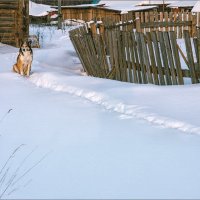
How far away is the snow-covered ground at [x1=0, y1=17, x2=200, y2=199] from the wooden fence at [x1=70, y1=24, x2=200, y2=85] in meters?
0.61

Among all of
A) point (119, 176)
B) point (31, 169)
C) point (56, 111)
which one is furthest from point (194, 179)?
point (56, 111)

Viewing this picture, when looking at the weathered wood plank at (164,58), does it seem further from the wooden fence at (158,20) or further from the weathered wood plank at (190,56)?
the wooden fence at (158,20)

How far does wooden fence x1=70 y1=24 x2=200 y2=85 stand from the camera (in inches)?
251

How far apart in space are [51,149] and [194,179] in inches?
51.1

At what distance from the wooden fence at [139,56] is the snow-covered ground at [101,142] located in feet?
2.01

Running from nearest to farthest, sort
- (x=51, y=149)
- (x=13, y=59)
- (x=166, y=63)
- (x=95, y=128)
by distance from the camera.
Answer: (x=51, y=149) → (x=95, y=128) → (x=166, y=63) → (x=13, y=59)

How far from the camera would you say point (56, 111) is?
511 cm

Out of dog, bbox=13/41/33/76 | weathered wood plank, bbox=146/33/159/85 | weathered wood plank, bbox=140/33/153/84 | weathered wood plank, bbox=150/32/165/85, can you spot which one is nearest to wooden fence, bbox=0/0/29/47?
dog, bbox=13/41/33/76

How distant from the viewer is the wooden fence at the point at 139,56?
637cm

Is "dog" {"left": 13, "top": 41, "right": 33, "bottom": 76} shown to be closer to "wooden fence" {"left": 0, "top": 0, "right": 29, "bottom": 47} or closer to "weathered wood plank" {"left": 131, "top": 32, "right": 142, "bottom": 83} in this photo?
"weathered wood plank" {"left": 131, "top": 32, "right": 142, "bottom": 83}

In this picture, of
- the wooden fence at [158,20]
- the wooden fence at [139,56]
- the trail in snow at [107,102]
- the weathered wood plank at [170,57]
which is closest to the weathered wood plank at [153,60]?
the wooden fence at [139,56]

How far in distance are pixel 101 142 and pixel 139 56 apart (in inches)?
136

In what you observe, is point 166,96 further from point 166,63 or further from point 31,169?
point 31,169

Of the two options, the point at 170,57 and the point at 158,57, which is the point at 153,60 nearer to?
the point at 158,57
